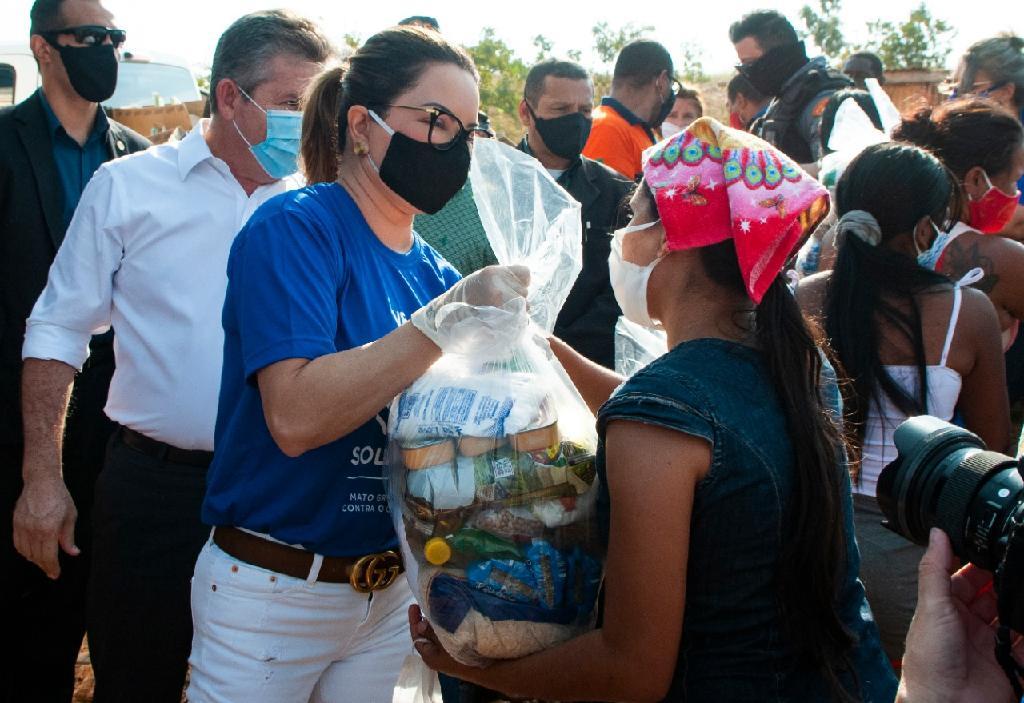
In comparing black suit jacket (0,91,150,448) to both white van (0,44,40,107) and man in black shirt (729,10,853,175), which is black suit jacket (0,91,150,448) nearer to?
man in black shirt (729,10,853,175)

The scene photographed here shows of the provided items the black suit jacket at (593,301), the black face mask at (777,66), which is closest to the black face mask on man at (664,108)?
the black face mask at (777,66)

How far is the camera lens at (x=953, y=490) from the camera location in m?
1.21

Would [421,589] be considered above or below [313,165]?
below

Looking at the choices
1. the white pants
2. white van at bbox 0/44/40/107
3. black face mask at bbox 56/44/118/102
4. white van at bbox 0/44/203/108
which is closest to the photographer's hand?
the white pants

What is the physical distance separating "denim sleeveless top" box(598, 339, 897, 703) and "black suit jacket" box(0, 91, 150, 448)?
2.29m

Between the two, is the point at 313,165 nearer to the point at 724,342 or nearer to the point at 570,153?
the point at 724,342

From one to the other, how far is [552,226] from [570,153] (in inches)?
103

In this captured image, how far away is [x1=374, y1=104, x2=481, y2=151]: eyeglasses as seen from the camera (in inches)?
79.3

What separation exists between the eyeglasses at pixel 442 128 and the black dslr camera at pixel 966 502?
1.08 meters

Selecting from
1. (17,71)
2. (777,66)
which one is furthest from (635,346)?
(17,71)

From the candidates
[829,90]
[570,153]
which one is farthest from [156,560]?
[829,90]

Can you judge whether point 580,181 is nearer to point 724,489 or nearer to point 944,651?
point 724,489

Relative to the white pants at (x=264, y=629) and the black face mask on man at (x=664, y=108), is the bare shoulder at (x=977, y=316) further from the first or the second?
the black face mask on man at (x=664, y=108)

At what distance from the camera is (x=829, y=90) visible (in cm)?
492
